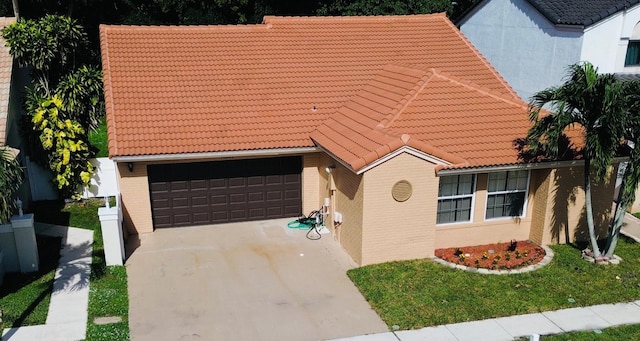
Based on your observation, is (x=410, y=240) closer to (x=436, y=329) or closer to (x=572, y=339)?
(x=436, y=329)

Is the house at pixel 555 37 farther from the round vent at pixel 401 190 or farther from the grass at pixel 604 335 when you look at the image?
the grass at pixel 604 335

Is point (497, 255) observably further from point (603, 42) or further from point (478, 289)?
point (603, 42)

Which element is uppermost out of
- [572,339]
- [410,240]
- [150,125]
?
[150,125]

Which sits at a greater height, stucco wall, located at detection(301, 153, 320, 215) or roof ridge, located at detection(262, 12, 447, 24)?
roof ridge, located at detection(262, 12, 447, 24)

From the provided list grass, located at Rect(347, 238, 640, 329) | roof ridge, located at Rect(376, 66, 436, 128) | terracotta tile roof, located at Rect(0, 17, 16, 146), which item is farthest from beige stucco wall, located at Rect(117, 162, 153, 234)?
roof ridge, located at Rect(376, 66, 436, 128)

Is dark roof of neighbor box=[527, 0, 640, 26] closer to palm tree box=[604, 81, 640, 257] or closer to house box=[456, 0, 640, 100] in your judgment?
house box=[456, 0, 640, 100]

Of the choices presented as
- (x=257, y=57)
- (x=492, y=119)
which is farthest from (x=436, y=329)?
(x=257, y=57)
